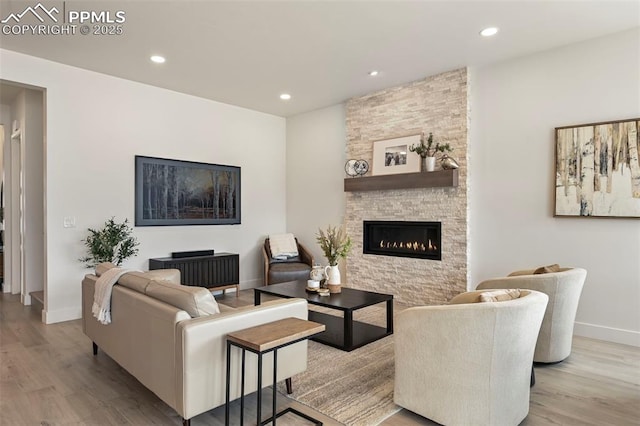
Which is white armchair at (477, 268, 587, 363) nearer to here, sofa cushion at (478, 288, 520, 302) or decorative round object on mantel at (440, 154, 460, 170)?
sofa cushion at (478, 288, 520, 302)

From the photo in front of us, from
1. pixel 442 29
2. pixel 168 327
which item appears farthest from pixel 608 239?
pixel 168 327

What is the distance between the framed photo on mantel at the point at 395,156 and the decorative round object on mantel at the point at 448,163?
419 millimetres

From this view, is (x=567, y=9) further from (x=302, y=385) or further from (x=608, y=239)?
(x=302, y=385)

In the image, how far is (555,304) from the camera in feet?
9.79

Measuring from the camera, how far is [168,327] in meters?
2.13

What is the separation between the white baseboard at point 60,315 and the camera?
432 cm

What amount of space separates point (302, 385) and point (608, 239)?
3269mm

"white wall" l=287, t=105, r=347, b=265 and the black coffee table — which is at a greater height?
"white wall" l=287, t=105, r=347, b=265

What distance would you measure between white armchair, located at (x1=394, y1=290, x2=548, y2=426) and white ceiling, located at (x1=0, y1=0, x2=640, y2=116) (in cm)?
251

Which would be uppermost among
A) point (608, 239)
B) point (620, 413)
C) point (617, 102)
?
point (617, 102)

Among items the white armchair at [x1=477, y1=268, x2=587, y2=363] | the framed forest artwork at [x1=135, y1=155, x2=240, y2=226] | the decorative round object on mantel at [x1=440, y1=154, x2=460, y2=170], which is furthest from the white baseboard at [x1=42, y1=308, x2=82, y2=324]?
the decorative round object on mantel at [x1=440, y1=154, x2=460, y2=170]

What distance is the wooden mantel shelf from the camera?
15.2ft

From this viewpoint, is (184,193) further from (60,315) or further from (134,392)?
(134,392)

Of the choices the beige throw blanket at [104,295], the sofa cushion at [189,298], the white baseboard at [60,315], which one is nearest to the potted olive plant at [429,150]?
the sofa cushion at [189,298]
